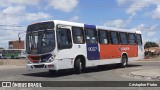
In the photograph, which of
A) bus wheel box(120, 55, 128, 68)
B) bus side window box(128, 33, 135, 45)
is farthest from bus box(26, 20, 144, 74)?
bus side window box(128, 33, 135, 45)

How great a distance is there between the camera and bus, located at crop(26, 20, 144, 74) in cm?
1864

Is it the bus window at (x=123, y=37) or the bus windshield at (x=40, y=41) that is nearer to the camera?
the bus windshield at (x=40, y=41)

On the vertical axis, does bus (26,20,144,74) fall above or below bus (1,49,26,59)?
above

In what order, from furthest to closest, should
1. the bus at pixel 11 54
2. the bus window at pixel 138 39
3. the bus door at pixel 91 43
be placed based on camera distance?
1. the bus at pixel 11 54
2. the bus window at pixel 138 39
3. the bus door at pixel 91 43

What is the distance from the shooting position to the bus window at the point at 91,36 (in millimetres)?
21677

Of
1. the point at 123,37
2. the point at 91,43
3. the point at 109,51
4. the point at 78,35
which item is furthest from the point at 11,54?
the point at 78,35

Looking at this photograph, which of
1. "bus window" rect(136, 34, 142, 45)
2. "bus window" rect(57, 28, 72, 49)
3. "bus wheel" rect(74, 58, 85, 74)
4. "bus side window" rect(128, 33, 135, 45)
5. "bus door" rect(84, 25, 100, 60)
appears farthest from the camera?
"bus window" rect(136, 34, 142, 45)

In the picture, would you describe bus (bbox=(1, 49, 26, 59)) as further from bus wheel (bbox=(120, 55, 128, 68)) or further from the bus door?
the bus door

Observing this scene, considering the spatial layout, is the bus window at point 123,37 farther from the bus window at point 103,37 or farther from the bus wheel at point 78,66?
the bus wheel at point 78,66

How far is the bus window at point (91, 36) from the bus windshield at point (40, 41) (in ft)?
11.1

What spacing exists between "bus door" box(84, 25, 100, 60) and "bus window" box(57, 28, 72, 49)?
210 centimetres

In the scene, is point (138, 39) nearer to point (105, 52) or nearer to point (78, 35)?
point (105, 52)

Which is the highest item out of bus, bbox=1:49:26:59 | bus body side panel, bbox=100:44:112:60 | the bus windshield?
the bus windshield

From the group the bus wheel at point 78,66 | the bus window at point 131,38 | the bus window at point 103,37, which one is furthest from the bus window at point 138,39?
the bus wheel at point 78,66
